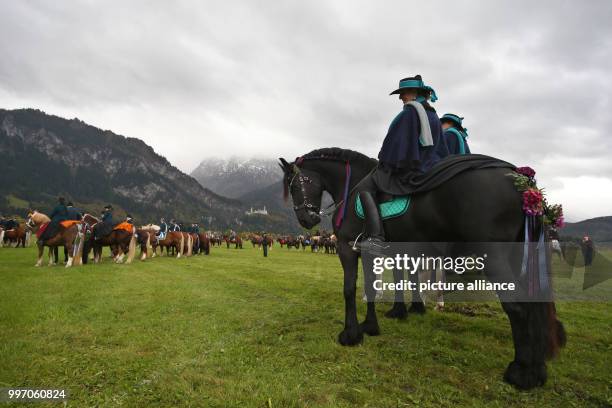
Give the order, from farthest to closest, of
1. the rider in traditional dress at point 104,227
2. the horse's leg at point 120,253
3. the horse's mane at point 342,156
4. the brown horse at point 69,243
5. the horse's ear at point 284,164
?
1. the horse's leg at point 120,253
2. the rider in traditional dress at point 104,227
3. the brown horse at point 69,243
4. the horse's ear at point 284,164
5. the horse's mane at point 342,156

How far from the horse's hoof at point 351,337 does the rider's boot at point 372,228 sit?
1.38 m

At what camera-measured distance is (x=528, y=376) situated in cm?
390

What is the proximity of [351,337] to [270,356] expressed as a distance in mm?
1403

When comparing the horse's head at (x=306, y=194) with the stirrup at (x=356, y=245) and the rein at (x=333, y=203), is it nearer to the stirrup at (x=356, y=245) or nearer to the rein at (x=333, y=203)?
the rein at (x=333, y=203)

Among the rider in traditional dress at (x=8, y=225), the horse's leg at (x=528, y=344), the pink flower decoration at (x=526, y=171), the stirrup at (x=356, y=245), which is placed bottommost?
the horse's leg at (x=528, y=344)

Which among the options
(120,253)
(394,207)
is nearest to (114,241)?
(120,253)

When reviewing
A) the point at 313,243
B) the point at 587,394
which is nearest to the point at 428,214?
the point at 587,394

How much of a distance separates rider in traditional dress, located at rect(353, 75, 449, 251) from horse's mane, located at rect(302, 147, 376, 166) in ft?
3.23

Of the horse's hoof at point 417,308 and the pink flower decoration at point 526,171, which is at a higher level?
the pink flower decoration at point 526,171

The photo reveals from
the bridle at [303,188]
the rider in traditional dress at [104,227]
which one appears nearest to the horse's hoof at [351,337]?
the bridle at [303,188]

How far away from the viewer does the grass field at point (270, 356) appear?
3664mm

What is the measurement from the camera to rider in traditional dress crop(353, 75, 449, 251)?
5.00 metres

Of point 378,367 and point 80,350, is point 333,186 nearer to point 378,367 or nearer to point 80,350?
point 378,367

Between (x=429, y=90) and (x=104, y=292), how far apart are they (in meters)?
9.91
